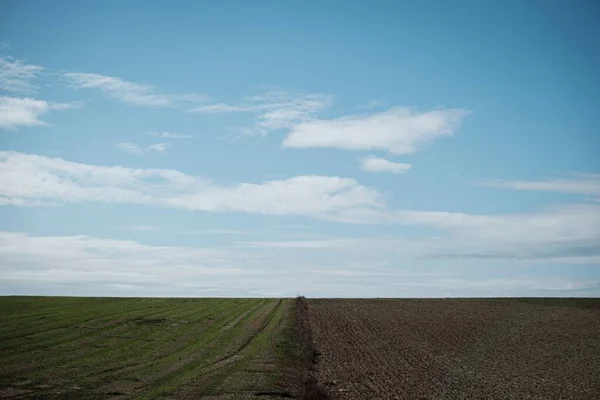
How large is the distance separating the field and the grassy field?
76 mm

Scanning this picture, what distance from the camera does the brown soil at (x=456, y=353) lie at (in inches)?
1043

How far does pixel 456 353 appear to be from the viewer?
3784 cm

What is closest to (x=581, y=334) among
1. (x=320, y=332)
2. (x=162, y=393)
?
(x=320, y=332)

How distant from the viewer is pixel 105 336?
42469mm

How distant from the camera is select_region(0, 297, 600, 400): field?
83.5ft

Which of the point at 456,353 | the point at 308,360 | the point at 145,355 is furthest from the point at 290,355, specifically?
the point at 456,353

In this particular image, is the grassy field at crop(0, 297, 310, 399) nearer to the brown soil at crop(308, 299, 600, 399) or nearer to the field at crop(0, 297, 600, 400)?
the field at crop(0, 297, 600, 400)

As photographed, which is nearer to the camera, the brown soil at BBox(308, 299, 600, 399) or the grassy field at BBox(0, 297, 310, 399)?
the grassy field at BBox(0, 297, 310, 399)

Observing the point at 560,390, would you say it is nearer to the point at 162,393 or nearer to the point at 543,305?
the point at 162,393

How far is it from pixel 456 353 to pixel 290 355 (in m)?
10.9

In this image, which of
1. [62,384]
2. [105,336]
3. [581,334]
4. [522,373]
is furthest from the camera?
[581,334]

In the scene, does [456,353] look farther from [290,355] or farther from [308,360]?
[290,355]

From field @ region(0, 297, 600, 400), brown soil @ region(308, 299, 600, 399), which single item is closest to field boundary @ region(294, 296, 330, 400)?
field @ region(0, 297, 600, 400)

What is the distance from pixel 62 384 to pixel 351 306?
52.7 m
